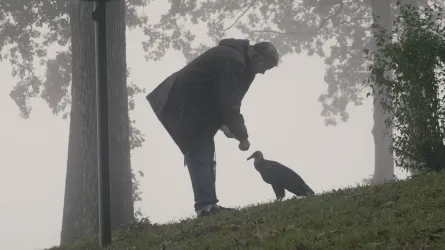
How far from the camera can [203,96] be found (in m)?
8.16

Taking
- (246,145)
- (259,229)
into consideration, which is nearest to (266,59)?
(246,145)

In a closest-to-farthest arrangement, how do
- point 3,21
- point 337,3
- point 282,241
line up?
point 282,241 → point 3,21 → point 337,3

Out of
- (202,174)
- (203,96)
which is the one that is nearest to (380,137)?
(203,96)

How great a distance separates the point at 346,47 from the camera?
1050 inches

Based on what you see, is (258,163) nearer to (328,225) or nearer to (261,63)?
(261,63)

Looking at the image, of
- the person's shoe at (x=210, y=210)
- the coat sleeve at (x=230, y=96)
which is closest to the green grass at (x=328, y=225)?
the person's shoe at (x=210, y=210)

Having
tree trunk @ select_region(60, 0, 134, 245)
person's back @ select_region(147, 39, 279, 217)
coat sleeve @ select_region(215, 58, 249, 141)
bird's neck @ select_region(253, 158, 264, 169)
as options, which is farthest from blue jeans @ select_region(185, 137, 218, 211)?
tree trunk @ select_region(60, 0, 134, 245)

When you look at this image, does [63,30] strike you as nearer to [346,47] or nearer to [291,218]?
[346,47]

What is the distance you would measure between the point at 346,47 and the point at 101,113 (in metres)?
21.3

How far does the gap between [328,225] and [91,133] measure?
5352 millimetres

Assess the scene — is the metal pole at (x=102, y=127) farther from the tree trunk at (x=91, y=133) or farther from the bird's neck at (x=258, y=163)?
the bird's neck at (x=258, y=163)

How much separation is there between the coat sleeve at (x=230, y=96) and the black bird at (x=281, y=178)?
1.75 m

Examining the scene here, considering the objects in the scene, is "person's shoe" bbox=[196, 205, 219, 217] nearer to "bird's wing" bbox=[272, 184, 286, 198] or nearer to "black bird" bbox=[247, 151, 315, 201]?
"black bird" bbox=[247, 151, 315, 201]

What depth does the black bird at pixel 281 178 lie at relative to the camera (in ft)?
31.0
